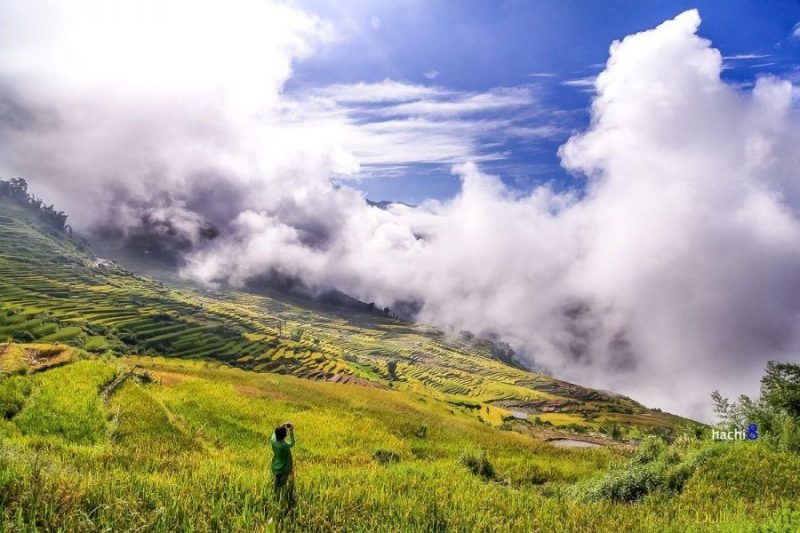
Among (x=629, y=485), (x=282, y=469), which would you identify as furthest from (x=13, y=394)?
(x=629, y=485)

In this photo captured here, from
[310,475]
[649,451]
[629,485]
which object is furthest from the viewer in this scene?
[649,451]

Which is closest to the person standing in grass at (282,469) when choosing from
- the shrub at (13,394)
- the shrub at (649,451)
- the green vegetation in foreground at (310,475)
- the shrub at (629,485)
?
the green vegetation in foreground at (310,475)

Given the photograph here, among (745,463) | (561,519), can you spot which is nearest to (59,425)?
(561,519)

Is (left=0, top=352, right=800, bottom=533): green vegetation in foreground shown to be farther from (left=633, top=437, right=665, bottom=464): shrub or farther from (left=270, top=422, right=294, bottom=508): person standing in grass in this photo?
(left=270, top=422, right=294, bottom=508): person standing in grass

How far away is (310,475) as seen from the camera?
46.2 ft

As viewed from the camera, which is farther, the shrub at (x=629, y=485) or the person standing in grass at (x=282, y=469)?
the shrub at (x=629, y=485)

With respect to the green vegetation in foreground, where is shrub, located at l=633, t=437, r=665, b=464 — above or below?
above

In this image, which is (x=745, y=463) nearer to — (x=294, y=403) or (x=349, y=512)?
(x=349, y=512)

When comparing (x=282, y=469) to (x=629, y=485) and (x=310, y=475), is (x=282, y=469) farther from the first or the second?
(x=629, y=485)

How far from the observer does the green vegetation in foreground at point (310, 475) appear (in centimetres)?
891

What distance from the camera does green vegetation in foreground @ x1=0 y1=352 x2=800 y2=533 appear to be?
8.91 metres

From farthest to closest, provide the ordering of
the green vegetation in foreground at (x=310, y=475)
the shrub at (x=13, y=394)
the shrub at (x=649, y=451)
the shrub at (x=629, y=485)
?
1. the shrub at (x=13, y=394)
2. the shrub at (x=649, y=451)
3. the shrub at (x=629, y=485)
4. the green vegetation in foreground at (x=310, y=475)

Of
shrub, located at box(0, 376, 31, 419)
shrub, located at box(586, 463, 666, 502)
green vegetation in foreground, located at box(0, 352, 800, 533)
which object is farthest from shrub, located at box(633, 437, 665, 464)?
shrub, located at box(0, 376, 31, 419)

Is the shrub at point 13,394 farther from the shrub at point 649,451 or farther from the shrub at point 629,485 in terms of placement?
the shrub at point 649,451
